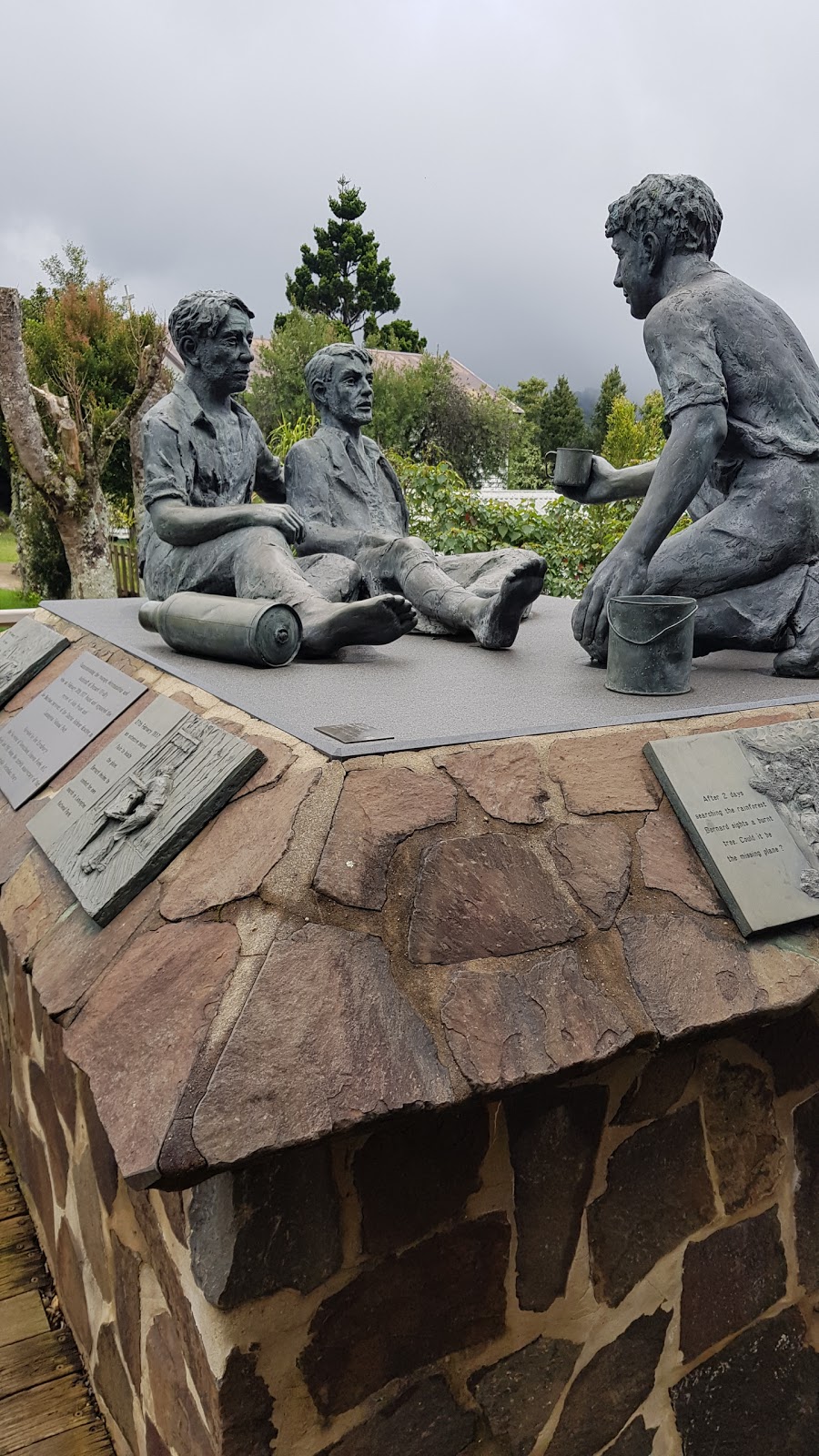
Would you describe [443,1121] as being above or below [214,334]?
below

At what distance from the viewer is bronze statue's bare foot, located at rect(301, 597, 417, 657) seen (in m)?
2.66

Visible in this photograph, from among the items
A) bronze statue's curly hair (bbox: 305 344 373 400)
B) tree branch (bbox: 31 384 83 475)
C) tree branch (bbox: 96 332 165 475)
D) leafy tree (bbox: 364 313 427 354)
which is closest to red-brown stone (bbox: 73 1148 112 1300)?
bronze statue's curly hair (bbox: 305 344 373 400)

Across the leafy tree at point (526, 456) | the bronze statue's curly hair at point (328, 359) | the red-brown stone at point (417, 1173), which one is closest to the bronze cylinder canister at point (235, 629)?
the bronze statue's curly hair at point (328, 359)

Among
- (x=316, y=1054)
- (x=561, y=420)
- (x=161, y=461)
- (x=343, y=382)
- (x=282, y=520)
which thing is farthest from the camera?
(x=561, y=420)

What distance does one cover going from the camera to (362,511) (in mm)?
3709

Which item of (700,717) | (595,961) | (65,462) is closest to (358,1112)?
(595,961)

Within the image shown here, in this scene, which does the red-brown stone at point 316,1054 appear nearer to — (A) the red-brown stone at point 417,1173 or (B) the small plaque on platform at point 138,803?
(A) the red-brown stone at point 417,1173

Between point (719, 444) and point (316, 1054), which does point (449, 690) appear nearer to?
point (719, 444)

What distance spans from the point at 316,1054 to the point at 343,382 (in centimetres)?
286

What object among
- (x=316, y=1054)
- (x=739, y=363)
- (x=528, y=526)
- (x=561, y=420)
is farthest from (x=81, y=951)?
(x=561, y=420)

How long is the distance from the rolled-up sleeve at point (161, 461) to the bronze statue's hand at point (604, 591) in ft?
4.64

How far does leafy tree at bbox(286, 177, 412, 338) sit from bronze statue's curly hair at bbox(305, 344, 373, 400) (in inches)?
1015

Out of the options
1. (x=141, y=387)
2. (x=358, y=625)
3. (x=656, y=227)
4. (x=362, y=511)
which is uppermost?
(x=141, y=387)

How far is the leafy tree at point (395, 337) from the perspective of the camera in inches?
1101
